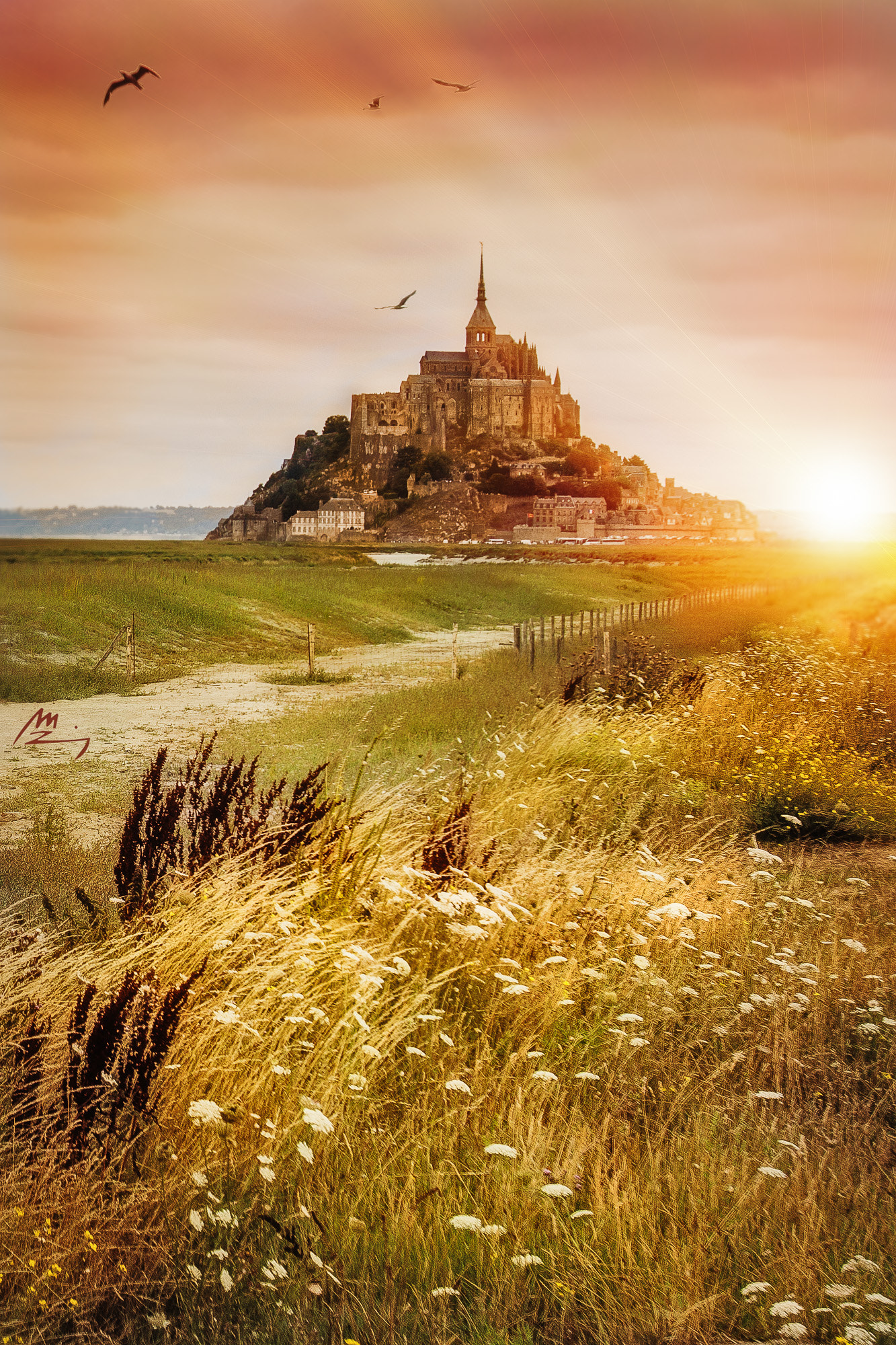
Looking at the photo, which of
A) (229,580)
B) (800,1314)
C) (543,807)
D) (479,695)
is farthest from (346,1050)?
(229,580)

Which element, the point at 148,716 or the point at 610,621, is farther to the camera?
the point at 610,621

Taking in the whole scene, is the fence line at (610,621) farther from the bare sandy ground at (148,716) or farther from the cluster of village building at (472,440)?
the cluster of village building at (472,440)

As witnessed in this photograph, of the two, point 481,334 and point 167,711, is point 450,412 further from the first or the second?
point 167,711

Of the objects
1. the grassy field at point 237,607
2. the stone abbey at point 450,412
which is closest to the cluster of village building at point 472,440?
the stone abbey at point 450,412

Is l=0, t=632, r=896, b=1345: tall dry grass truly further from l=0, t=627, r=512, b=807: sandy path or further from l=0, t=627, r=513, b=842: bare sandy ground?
l=0, t=627, r=512, b=807: sandy path

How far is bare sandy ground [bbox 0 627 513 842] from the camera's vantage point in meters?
12.5

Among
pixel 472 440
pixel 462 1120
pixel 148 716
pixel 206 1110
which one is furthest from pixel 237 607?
pixel 472 440

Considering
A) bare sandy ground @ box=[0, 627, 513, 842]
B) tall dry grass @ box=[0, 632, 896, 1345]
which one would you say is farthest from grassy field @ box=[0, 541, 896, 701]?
tall dry grass @ box=[0, 632, 896, 1345]

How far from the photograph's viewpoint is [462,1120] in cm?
356

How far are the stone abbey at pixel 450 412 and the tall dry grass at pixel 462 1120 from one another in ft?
562

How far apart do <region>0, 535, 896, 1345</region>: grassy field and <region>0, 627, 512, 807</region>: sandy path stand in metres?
5.67

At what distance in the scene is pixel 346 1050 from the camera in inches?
155
